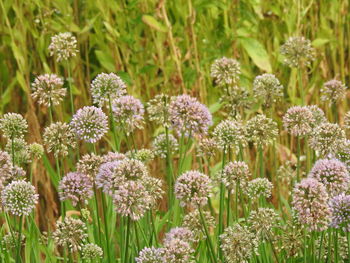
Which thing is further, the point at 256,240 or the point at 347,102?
the point at 347,102

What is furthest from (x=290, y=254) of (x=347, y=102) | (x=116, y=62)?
(x=347, y=102)

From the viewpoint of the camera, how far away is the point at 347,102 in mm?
3426

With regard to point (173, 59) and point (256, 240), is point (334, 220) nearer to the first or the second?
point (256, 240)

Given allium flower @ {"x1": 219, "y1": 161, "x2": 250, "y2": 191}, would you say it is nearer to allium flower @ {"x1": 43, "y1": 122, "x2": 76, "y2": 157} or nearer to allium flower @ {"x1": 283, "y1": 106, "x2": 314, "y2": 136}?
allium flower @ {"x1": 283, "y1": 106, "x2": 314, "y2": 136}

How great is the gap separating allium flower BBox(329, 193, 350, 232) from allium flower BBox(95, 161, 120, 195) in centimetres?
43

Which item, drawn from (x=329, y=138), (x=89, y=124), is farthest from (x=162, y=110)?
(x=329, y=138)

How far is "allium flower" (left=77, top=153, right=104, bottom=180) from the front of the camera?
1589 millimetres

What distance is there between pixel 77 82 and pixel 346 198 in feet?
5.84

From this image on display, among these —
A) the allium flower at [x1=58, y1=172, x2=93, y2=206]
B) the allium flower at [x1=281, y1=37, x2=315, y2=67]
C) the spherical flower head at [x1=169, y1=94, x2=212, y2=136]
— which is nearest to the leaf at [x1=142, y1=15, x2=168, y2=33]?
the allium flower at [x1=281, y1=37, x2=315, y2=67]

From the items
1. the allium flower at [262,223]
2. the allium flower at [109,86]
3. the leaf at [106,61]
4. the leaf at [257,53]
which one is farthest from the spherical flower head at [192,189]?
the leaf at [106,61]

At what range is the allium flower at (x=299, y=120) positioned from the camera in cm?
182

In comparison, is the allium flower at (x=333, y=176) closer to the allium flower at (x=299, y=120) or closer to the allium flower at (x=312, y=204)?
the allium flower at (x=312, y=204)

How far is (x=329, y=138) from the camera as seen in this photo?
67.4 inches

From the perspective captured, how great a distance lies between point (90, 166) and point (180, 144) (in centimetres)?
29
